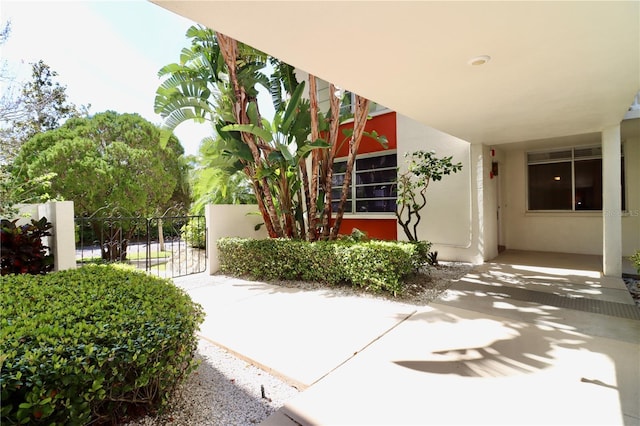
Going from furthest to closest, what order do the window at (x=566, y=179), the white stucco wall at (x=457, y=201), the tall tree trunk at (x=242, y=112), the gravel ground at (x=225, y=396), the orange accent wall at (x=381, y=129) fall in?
the orange accent wall at (x=381, y=129), the window at (x=566, y=179), the white stucco wall at (x=457, y=201), the tall tree trunk at (x=242, y=112), the gravel ground at (x=225, y=396)

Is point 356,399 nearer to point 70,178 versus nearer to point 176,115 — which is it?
point 176,115

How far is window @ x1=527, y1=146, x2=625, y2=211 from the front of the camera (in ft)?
27.9

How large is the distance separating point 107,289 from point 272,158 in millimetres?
4078

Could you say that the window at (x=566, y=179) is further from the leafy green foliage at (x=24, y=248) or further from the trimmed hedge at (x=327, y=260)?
the leafy green foliage at (x=24, y=248)

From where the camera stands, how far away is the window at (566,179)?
8.52 metres

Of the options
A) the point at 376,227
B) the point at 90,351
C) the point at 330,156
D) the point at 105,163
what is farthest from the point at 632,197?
the point at 105,163

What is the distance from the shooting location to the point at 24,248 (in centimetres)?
465

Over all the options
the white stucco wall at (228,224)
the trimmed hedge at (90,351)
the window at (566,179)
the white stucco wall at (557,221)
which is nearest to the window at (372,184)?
the white stucco wall at (228,224)

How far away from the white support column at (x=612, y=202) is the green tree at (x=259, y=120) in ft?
16.6

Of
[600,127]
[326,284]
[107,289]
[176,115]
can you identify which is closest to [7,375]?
[107,289]

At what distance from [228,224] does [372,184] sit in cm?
496

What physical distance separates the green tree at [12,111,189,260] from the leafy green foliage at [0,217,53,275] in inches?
256

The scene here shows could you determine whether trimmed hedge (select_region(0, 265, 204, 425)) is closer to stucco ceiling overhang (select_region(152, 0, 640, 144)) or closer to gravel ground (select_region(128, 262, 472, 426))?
gravel ground (select_region(128, 262, 472, 426))

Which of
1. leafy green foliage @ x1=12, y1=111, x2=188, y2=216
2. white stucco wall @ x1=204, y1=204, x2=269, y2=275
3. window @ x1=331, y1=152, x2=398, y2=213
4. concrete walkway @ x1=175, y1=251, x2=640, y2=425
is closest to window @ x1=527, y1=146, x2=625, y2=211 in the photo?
concrete walkway @ x1=175, y1=251, x2=640, y2=425
